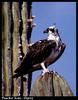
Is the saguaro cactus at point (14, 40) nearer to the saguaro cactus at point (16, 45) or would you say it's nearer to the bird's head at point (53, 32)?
the saguaro cactus at point (16, 45)

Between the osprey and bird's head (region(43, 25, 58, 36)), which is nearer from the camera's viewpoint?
the osprey

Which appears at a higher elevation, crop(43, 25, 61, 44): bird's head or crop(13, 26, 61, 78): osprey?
crop(43, 25, 61, 44): bird's head

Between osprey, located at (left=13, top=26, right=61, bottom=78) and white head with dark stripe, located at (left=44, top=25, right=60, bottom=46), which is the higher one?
white head with dark stripe, located at (left=44, top=25, right=60, bottom=46)

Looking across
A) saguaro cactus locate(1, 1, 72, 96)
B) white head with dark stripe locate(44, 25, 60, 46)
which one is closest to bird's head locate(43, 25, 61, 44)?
white head with dark stripe locate(44, 25, 60, 46)

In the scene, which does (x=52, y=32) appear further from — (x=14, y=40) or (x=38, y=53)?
(x=14, y=40)

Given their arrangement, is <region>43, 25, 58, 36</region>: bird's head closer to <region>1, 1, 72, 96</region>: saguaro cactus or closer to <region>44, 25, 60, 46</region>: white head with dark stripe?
<region>44, 25, 60, 46</region>: white head with dark stripe

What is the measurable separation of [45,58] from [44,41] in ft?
0.70

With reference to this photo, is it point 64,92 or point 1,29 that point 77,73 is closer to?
point 64,92

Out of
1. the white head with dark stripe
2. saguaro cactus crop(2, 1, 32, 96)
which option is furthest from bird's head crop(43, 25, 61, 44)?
saguaro cactus crop(2, 1, 32, 96)

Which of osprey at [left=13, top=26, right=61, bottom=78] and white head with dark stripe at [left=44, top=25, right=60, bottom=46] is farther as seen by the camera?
white head with dark stripe at [left=44, top=25, right=60, bottom=46]

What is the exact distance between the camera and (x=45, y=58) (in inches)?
330

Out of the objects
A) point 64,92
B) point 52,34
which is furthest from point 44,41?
point 64,92

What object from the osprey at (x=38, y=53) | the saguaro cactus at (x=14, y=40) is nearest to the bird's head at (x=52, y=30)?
the osprey at (x=38, y=53)

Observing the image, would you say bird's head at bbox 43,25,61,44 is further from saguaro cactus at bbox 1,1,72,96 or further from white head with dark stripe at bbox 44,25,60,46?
saguaro cactus at bbox 1,1,72,96
